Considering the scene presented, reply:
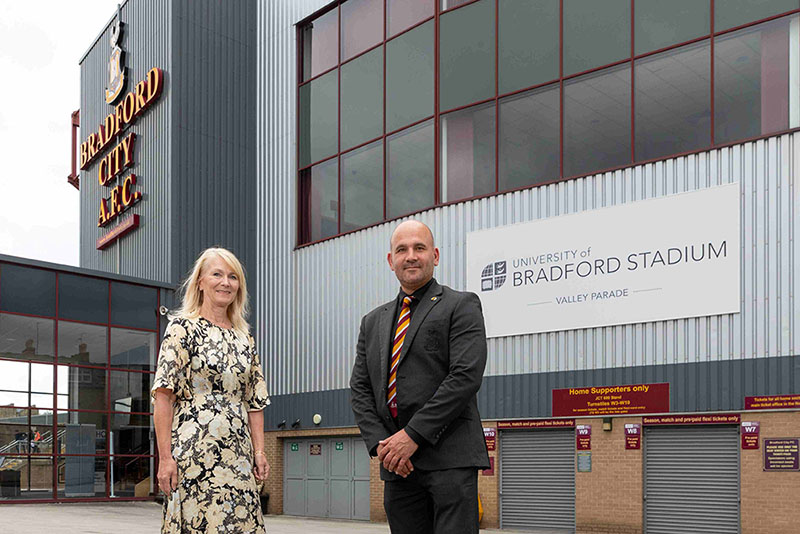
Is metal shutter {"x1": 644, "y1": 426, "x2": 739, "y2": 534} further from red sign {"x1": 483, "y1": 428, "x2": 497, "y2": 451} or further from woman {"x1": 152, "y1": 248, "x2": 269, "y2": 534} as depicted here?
woman {"x1": 152, "y1": 248, "x2": 269, "y2": 534}

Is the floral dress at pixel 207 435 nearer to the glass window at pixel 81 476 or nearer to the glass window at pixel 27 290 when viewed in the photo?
the glass window at pixel 27 290

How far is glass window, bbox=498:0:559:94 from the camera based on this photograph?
65.4ft

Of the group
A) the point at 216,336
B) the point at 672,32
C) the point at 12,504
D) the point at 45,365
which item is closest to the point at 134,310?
the point at 45,365

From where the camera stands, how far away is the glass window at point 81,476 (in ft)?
75.6

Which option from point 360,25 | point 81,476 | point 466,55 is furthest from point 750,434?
point 81,476

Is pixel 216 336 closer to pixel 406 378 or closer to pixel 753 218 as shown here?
pixel 406 378

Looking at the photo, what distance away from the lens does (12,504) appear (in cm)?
2192

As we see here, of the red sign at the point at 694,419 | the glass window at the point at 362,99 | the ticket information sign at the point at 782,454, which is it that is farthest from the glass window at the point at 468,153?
the ticket information sign at the point at 782,454

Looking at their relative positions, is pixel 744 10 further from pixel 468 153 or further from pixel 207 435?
pixel 207 435

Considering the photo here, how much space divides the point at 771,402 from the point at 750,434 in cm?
65

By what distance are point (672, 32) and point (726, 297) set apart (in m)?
4.99

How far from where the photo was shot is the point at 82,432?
77.3 feet

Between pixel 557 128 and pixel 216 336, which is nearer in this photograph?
pixel 216 336

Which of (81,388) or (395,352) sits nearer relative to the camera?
(395,352)
